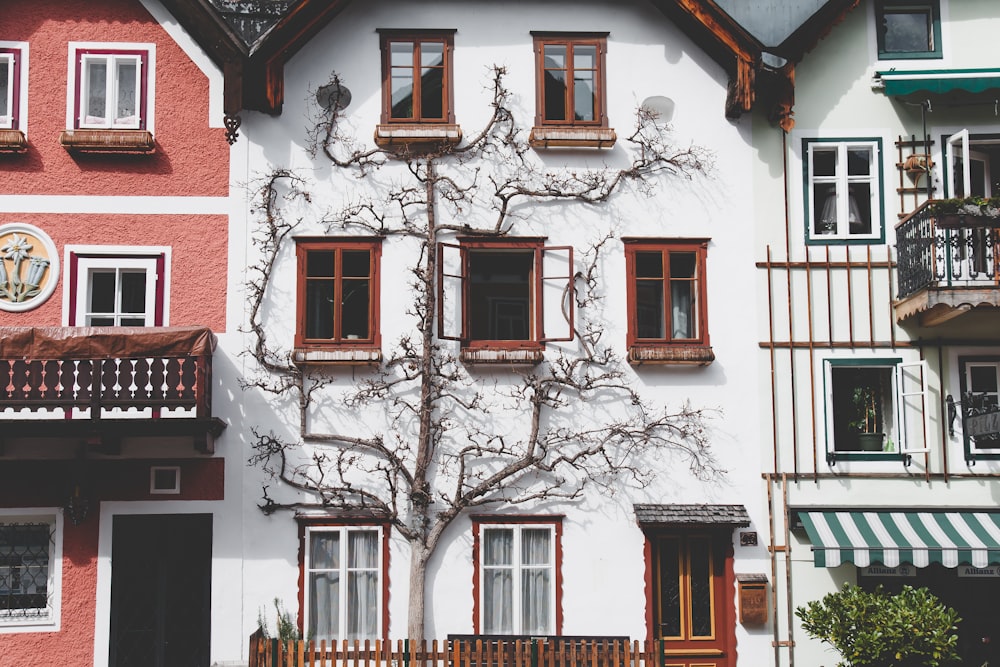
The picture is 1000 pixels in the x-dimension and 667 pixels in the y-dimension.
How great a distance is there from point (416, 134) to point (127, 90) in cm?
409

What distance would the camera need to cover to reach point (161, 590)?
14.4 meters

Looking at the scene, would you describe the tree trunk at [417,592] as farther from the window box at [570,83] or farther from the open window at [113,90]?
the open window at [113,90]

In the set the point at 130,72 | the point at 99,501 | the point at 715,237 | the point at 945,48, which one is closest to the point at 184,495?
the point at 99,501

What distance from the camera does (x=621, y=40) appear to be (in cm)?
1544

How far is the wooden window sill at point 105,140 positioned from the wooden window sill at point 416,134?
317 centimetres

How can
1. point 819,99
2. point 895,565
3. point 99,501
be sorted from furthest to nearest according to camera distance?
1. point 819,99
2. point 99,501
3. point 895,565

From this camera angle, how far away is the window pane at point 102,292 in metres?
14.8

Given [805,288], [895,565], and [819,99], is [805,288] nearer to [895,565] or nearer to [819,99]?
[819,99]

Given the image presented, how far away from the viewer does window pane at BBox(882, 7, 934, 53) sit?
15523 millimetres

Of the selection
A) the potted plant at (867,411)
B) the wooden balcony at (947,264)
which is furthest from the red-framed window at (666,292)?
the wooden balcony at (947,264)

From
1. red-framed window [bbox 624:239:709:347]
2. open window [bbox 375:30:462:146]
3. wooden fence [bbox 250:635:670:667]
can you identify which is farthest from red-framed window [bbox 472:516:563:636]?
open window [bbox 375:30:462:146]

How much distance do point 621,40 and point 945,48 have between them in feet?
15.2

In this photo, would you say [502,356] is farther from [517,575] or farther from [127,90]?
[127,90]

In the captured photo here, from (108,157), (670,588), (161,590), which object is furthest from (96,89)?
(670,588)
